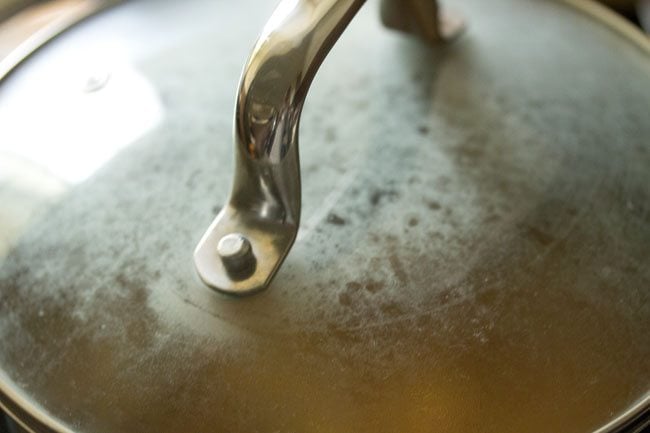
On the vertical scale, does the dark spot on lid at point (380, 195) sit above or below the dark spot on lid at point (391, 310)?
above

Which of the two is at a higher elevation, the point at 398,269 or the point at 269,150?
the point at 269,150

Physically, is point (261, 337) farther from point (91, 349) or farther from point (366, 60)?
point (366, 60)

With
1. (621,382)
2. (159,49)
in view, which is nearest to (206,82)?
(159,49)

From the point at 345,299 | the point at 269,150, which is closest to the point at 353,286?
the point at 345,299

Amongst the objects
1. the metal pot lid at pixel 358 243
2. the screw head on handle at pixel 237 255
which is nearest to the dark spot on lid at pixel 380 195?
the metal pot lid at pixel 358 243

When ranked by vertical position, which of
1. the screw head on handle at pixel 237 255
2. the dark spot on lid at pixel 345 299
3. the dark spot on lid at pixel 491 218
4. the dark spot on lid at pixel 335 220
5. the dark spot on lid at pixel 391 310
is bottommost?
the dark spot on lid at pixel 391 310

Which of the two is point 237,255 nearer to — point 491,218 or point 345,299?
point 345,299

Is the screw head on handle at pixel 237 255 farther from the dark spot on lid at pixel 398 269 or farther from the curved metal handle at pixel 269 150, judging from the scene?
the dark spot on lid at pixel 398 269
